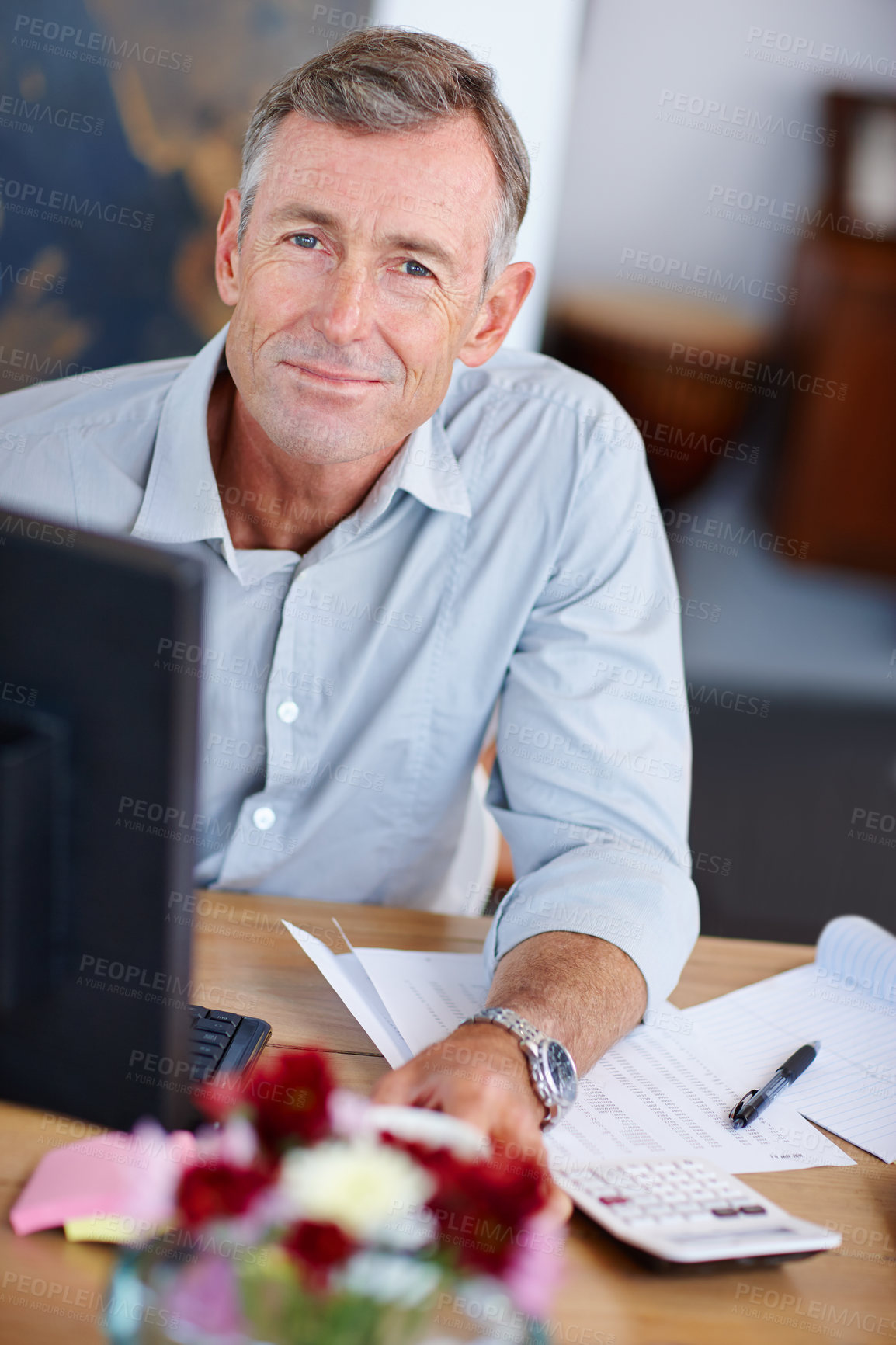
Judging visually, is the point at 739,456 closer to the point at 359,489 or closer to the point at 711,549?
the point at 711,549

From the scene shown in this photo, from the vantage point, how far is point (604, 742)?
1.33 meters

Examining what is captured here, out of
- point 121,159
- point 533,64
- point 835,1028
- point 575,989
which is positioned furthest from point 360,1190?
point 533,64

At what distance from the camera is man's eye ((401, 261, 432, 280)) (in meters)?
1.33

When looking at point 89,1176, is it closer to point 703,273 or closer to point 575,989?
point 575,989

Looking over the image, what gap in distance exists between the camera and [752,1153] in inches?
36.6

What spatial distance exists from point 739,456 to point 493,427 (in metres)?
3.67

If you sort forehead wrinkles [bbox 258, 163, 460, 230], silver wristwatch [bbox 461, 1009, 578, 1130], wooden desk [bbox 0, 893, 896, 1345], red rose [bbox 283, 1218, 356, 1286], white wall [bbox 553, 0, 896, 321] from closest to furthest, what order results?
red rose [bbox 283, 1218, 356, 1286] → wooden desk [bbox 0, 893, 896, 1345] → silver wristwatch [bbox 461, 1009, 578, 1130] → forehead wrinkles [bbox 258, 163, 460, 230] → white wall [bbox 553, 0, 896, 321]

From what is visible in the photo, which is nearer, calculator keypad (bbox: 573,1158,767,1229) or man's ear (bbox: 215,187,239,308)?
calculator keypad (bbox: 573,1158,767,1229)

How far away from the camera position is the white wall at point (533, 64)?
12.5 ft

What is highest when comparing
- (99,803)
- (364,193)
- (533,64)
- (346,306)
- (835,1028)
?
(533,64)

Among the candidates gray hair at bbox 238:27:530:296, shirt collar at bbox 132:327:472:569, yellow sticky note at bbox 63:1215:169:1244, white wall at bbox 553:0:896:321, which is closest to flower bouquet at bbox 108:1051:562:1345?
yellow sticky note at bbox 63:1215:169:1244

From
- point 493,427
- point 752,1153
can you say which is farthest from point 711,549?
point 752,1153

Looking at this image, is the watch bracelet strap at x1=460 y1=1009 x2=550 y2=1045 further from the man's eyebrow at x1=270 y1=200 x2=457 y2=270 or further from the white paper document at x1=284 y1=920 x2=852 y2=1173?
the man's eyebrow at x1=270 y1=200 x2=457 y2=270

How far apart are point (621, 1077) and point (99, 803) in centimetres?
60
